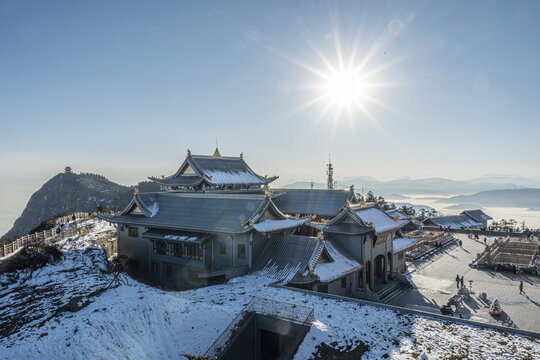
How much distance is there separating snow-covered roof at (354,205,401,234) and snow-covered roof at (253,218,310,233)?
505cm

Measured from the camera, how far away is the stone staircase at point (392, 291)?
28.5 metres

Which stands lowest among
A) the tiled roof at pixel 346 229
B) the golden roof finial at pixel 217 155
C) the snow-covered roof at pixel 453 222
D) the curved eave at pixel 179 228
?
the snow-covered roof at pixel 453 222

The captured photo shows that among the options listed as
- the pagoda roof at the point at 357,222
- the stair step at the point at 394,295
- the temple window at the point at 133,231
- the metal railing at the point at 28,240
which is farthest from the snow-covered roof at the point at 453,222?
the metal railing at the point at 28,240

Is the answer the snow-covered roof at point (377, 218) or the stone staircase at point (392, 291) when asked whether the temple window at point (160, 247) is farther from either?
the stone staircase at point (392, 291)

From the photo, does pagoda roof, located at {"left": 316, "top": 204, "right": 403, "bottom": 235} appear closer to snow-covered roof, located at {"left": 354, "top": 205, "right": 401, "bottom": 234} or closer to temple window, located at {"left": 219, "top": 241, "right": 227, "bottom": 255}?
snow-covered roof, located at {"left": 354, "top": 205, "right": 401, "bottom": 234}

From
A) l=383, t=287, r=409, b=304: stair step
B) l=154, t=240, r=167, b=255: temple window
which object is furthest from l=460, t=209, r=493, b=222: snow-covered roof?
l=154, t=240, r=167, b=255: temple window

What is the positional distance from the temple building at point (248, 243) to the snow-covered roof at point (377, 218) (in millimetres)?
117

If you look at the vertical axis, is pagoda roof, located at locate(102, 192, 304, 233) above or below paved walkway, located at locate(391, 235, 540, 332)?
above

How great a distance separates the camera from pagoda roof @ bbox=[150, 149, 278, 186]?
3975 centimetres

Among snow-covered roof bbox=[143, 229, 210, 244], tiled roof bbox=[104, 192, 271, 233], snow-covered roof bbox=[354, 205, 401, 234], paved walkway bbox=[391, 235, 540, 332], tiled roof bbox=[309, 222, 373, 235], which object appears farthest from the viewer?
snow-covered roof bbox=[354, 205, 401, 234]

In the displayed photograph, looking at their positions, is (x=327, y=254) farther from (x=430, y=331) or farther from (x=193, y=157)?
(x=193, y=157)

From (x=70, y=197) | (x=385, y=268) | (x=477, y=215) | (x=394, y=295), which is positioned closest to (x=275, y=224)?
(x=394, y=295)

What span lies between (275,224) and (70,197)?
137 meters

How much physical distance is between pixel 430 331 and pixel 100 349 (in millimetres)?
14477
